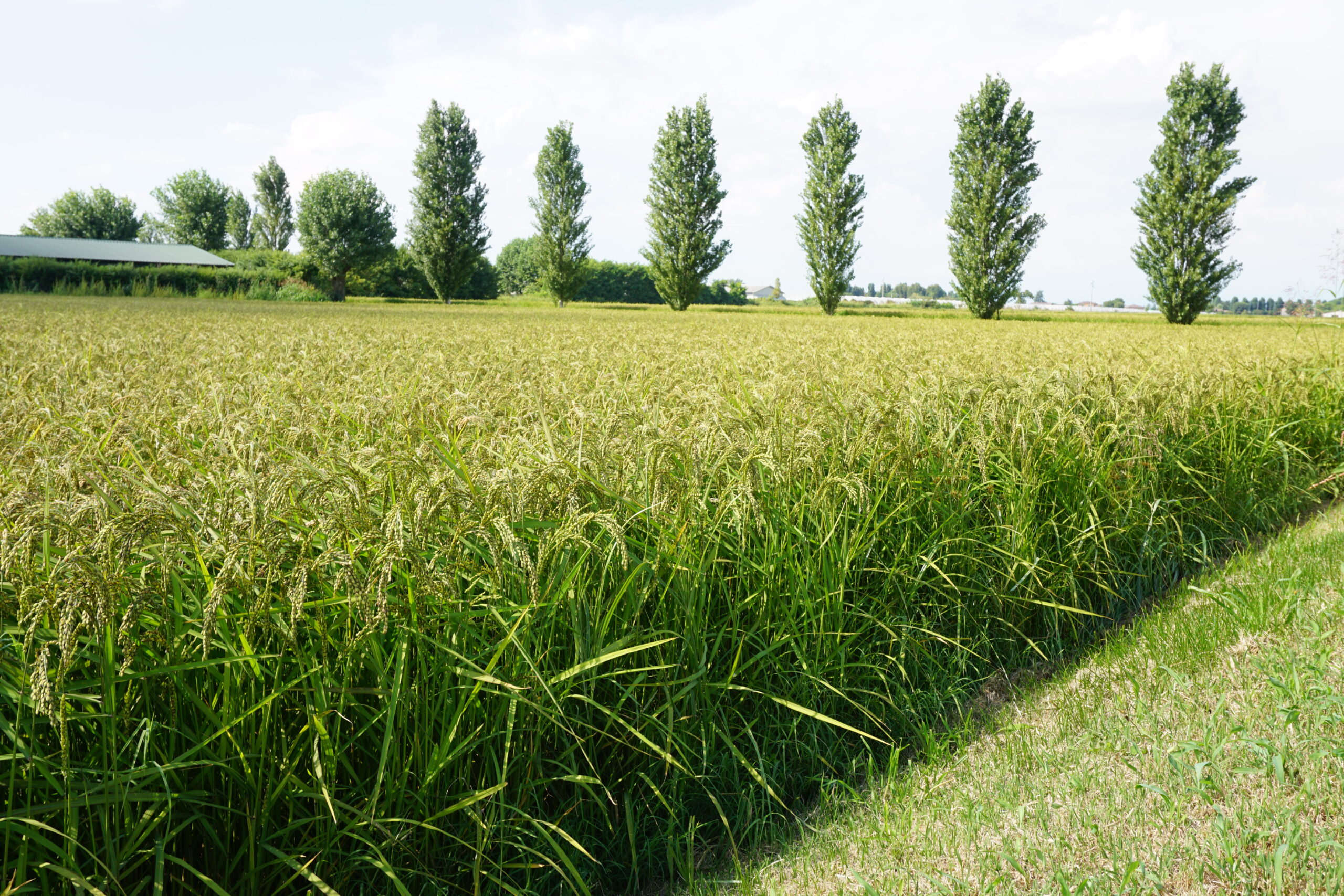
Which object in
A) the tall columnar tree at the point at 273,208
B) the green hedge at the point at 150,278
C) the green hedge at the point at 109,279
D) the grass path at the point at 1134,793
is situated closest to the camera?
the grass path at the point at 1134,793

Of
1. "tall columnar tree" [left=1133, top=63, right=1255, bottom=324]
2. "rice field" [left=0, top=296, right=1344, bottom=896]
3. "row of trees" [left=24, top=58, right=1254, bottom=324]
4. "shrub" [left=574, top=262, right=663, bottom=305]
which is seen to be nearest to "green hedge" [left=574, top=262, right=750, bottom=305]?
"shrub" [left=574, top=262, right=663, bottom=305]

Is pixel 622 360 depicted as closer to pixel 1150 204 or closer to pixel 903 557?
pixel 903 557

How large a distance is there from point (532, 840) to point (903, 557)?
2200 mm

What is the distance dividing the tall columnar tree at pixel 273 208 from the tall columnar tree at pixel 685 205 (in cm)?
5357

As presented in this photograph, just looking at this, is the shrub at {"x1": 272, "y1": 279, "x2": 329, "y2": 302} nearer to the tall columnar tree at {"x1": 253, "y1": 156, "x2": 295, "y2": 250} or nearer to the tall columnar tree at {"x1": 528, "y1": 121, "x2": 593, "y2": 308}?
the tall columnar tree at {"x1": 528, "y1": 121, "x2": 593, "y2": 308}

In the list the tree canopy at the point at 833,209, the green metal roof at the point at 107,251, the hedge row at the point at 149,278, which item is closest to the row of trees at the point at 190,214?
the green metal roof at the point at 107,251

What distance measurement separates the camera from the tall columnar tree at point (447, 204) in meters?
54.2

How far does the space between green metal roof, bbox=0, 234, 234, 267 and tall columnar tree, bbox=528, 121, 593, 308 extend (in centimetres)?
2878

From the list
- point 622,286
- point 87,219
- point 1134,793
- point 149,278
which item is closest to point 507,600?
point 1134,793

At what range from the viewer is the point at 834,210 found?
156 ft

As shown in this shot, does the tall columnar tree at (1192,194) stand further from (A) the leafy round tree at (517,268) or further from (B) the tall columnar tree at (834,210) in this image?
(A) the leafy round tree at (517,268)

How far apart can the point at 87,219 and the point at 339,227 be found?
49.9m

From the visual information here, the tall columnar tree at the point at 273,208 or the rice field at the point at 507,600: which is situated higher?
the tall columnar tree at the point at 273,208

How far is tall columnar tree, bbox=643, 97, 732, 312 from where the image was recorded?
50.3m
